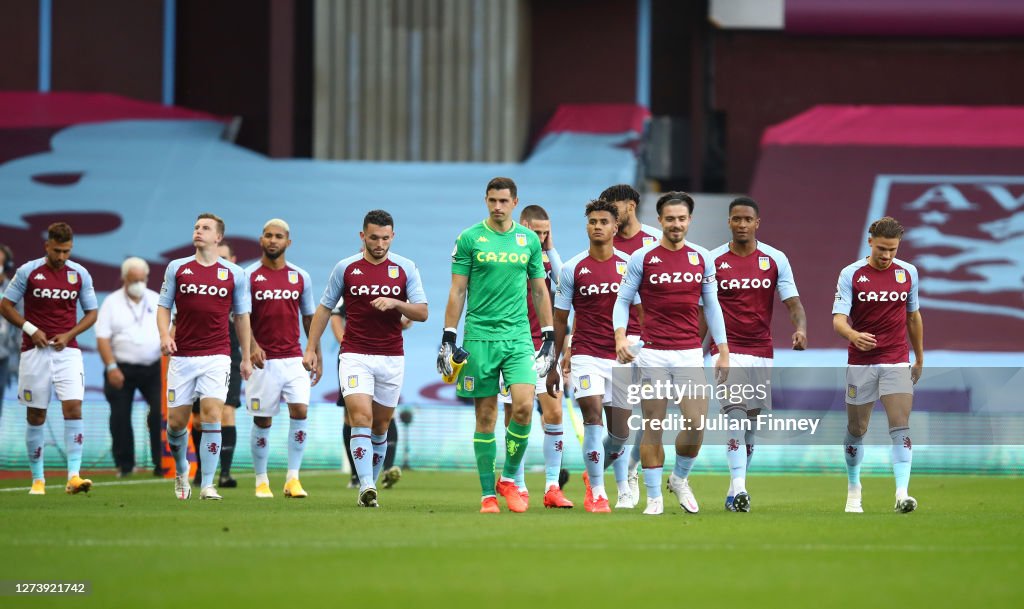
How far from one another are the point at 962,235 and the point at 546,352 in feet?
54.0

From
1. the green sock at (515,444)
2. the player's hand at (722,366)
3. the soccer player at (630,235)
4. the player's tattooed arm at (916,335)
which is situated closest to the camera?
the player's hand at (722,366)

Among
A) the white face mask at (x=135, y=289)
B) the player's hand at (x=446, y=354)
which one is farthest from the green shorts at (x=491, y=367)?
the white face mask at (x=135, y=289)

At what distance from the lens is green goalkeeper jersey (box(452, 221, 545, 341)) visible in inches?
460

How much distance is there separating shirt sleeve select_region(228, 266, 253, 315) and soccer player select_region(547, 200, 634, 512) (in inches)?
112

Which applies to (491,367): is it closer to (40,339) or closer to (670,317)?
(670,317)

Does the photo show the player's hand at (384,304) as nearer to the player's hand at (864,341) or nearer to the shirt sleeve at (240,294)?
the shirt sleeve at (240,294)

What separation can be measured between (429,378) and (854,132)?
445 inches

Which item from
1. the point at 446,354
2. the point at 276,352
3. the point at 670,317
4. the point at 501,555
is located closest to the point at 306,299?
the point at 276,352

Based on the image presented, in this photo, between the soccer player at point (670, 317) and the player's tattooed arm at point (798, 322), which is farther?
the player's tattooed arm at point (798, 322)

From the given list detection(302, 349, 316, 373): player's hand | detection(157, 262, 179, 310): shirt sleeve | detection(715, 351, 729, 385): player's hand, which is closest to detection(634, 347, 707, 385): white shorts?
detection(715, 351, 729, 385): player's hand

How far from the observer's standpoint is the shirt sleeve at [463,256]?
11680 millimetres

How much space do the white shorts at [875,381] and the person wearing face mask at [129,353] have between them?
8484 millimetres

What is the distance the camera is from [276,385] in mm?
14242

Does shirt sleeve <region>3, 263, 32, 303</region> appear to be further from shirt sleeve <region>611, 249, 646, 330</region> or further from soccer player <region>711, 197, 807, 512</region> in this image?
soccer player <region>711, 197, 807, 512</region>
